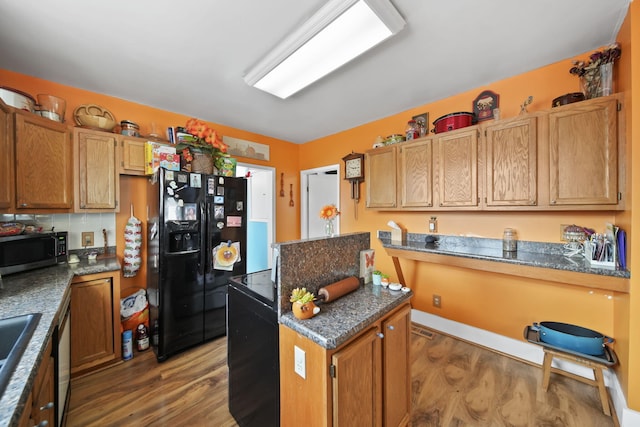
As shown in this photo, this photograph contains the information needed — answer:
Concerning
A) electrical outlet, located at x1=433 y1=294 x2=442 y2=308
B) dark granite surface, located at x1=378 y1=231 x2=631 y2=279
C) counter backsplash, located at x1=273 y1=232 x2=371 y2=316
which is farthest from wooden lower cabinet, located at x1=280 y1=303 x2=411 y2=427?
electrical outlet, located at x1=433 y1=294 x2=442 y2=308

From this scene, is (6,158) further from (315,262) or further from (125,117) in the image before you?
(315,262)

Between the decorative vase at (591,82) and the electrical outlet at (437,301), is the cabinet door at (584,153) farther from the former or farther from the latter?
the electrical outlet at (437,301)

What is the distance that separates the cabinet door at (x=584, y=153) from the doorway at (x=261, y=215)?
10.6 ft

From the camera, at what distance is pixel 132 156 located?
233 centimetres

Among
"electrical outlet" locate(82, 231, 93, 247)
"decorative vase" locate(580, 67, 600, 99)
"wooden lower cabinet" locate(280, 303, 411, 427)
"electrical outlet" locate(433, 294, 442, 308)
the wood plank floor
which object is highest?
"decorative vase" locate(580, 67, 600, 99)

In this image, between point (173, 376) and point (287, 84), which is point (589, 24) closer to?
point (287, 84)

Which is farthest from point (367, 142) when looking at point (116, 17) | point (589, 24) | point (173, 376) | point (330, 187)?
point (173, 376)

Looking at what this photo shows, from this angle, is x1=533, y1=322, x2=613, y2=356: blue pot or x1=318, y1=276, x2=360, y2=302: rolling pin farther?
x1=533, y1=322, x2=613, y2=356: blue pot

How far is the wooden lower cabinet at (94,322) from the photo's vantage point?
1.88 metres

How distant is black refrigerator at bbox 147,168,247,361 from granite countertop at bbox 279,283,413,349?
163cm

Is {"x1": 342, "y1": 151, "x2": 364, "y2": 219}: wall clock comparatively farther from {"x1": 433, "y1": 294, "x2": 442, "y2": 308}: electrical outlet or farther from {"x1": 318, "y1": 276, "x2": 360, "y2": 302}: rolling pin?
{"x1": 318, "y1": 276, "x2": 360, "y2": 302}: rolling pin

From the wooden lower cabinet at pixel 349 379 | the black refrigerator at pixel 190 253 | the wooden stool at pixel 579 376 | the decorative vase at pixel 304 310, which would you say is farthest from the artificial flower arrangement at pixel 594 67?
the black refrigerator at pixel 190 253

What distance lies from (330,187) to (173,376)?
3011 millimetres

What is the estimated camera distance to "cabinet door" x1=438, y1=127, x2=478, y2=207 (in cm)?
218
